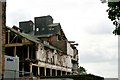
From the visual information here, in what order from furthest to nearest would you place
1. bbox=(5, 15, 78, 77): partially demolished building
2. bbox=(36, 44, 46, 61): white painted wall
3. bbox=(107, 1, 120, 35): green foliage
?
1. bbox=(36, 44, 46, 61): white painted wall
2. bbox=(5, 15, 78, 77): partially demolished building
3. bbox=(107, 1, 120, 35): green foliage

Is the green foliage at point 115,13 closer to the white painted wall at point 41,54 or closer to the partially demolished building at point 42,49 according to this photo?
the partially demolished building at point 42,49

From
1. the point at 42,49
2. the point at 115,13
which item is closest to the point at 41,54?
the point at 42,49

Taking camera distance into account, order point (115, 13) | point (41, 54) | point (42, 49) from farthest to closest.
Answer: point (42, 49)
point (41, 54)
point (115, 13)

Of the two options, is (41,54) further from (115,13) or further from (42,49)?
(115,13)

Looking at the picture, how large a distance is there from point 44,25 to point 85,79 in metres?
43.2

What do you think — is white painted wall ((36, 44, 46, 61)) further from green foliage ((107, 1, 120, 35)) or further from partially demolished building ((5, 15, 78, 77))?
green foliage ((107, 1, 120, 35))

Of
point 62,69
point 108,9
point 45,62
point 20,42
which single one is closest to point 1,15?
point 108,9

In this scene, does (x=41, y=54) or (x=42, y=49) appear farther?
(x=42, y=49)

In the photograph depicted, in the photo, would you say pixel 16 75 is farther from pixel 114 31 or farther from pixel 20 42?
pixel 20 42

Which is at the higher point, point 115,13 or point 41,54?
point 115,13

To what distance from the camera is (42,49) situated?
63.8 metres

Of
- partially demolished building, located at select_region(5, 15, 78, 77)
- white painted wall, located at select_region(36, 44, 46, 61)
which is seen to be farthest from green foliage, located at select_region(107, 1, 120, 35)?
white painted wall, located at select_region(36, 44, 46, 61)

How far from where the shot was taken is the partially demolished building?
60.5 meters

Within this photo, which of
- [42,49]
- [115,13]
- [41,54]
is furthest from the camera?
[42,49]
